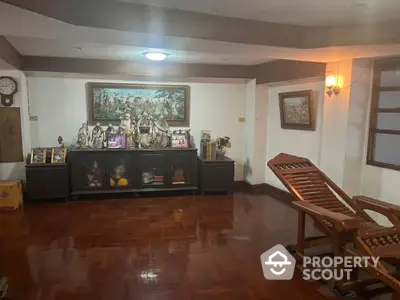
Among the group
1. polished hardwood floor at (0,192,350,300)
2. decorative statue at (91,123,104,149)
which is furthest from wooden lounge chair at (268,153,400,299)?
decorative statue at (91,123,104,149)

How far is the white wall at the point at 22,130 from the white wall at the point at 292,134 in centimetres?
422

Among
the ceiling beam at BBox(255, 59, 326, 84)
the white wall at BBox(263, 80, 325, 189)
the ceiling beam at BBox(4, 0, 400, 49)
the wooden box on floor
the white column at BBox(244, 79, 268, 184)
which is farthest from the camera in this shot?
the white column at BBox(244, 79, 268, 184)

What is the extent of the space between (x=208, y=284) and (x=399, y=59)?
3185mm

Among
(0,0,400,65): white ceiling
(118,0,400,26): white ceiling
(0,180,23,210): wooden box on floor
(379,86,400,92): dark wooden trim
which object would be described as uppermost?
(118,0,400,26): white ceiling

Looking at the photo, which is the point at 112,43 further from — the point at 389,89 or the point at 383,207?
the point at 389,89

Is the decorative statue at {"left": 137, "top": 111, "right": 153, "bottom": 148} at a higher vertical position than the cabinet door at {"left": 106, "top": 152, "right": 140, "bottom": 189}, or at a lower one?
higher

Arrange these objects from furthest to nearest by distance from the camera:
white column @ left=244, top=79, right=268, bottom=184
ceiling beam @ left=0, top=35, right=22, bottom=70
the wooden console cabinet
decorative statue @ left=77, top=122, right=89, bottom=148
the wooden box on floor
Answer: white column @ left=244, top=79, right=268, bottom=184, decorative statue @ left=77, top=122, right=89, bottom=148, the wooden console cabinet, the wooden box on floor, ceiling beam @ left=0, top=35, right=22, bottom=70

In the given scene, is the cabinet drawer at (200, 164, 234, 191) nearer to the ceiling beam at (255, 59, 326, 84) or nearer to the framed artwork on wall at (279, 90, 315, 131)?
the framed artwork on wall at (279, 90, 315, 131)

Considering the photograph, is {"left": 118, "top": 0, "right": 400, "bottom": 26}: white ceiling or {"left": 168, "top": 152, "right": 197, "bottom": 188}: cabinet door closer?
{"left": 118, "top": 0, "right": 400, "bottom": 26}: white ceiling

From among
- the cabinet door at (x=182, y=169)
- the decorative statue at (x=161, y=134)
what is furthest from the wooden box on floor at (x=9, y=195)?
the cabinet door at (x=182, y=169)

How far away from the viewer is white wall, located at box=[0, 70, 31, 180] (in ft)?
16.1

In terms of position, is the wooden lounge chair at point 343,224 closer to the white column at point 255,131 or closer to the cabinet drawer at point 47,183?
the white column at point 255,131

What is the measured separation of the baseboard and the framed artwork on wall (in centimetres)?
A: 118

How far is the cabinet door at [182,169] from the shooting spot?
5.34 metres
